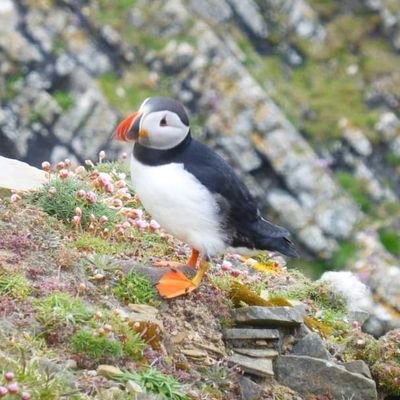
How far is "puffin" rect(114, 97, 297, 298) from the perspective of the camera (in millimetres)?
7461

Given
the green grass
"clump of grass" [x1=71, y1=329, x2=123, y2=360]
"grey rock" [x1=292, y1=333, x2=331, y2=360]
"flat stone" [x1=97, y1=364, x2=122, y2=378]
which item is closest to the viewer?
"flat stone" [x1=97, y1=364, x2=122, y2=378]

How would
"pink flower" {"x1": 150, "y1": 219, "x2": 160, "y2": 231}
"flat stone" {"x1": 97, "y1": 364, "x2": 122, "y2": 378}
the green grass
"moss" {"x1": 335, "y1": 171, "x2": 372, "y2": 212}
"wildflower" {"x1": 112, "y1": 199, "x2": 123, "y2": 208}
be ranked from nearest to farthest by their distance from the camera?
"flat stone" {"x1": 97, "y1": 364, "x2": 122, "y2": 378}, "pink flower" {"x1": 150, "y1": 219, "x2": 160, "y2": 231}, "wildflower" {"x1": 112, "y1": 199, "x2": 123, "y2": 208}, the green grass, "moss" {"x1": 335, "y1": 171, "x2": 372, "y2": 212}

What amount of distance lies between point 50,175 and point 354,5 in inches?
960

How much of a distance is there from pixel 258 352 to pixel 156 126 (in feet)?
7.13

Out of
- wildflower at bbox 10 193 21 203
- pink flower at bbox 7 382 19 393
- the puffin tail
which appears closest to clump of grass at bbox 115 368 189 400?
pink flower at bbox 7 382 19 393

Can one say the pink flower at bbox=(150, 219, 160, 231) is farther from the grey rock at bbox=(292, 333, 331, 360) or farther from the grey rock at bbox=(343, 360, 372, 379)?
the grey rock at bbox=(343, 360, 372, 379)

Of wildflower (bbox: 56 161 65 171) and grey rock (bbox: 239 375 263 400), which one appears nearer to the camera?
grey rock (bbox: 239 375 263 400)

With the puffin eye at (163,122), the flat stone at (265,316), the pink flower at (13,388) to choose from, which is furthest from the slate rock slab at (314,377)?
the pink flower at (13,388)

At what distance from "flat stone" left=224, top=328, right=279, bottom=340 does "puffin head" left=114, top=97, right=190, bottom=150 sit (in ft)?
5.74

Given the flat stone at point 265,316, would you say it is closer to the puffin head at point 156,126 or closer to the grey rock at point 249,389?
the grey rock at point 249,389

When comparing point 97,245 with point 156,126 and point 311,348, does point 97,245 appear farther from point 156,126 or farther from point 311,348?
point 311,348

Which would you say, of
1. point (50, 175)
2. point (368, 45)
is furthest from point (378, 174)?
point (50, 175)

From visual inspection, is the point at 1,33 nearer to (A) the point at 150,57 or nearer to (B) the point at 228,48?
(A) the point at 150,57

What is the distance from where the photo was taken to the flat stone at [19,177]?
920 centimetres
